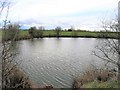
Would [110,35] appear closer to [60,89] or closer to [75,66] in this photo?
[60,89]

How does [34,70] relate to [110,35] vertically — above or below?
below

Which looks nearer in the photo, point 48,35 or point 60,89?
point 60,89

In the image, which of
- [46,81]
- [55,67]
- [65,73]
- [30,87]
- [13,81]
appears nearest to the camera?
[13,81]

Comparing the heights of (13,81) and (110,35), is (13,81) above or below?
below

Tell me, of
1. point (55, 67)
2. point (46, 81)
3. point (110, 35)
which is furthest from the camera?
point (55, 67)

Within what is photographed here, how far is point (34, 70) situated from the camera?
20906mm

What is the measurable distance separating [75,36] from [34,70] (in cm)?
5682

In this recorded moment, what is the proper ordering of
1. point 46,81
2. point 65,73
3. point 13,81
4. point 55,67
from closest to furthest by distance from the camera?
1. point 13,81
2. point 46,81
3. point 65,73
4. point 55,67

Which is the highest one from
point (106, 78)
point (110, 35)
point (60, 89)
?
point (110, 35)

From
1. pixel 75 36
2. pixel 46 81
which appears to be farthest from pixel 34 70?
pixel 75 36

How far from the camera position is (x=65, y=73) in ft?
64.6

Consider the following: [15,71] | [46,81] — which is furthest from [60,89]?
[15,71]

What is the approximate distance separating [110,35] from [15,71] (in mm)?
6665

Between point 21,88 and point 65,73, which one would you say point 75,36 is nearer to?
point 65,73
